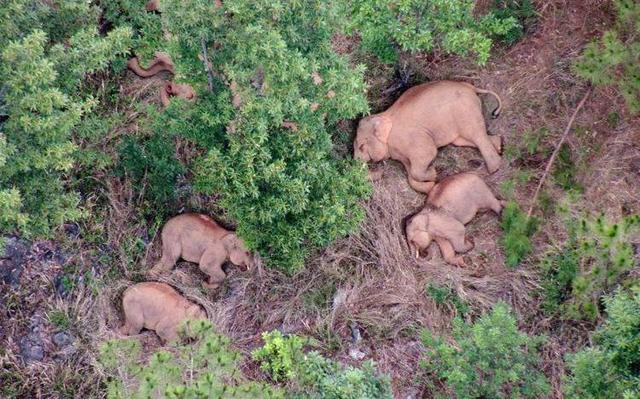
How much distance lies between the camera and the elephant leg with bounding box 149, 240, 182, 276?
9.95 metres

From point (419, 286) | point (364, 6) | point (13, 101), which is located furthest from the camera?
point (419, 286)

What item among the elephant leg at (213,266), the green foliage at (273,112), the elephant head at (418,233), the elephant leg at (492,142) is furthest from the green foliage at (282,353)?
the elephant leg at (492,142)

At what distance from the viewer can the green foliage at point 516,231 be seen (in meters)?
9.35

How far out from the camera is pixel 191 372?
22.9ft

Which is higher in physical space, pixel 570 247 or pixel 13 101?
pixel 13 101

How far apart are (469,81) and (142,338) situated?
17.4ft

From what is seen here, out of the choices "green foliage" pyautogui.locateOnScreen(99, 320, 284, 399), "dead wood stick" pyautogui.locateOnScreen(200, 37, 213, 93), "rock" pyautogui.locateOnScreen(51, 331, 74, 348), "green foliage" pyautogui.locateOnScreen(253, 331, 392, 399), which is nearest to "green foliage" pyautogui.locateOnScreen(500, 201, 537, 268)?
"green foliage" pyautogui.locateOnScreen(253, 331, 392, 399)

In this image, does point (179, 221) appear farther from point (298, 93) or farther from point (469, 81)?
point (469, 81)

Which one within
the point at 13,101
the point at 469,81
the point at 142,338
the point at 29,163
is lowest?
the point at 142,338

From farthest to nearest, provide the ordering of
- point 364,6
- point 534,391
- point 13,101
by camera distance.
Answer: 1. point 364,6
2. point 534,391
3. point 13,101

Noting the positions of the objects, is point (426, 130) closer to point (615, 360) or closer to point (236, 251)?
point (236, 251)

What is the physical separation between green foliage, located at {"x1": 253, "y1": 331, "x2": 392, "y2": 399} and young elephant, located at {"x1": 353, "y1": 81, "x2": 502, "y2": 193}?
305 cm

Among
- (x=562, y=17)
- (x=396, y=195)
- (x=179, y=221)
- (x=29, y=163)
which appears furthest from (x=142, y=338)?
(x=562, y=17)

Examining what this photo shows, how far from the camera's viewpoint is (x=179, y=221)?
32.6 feet
